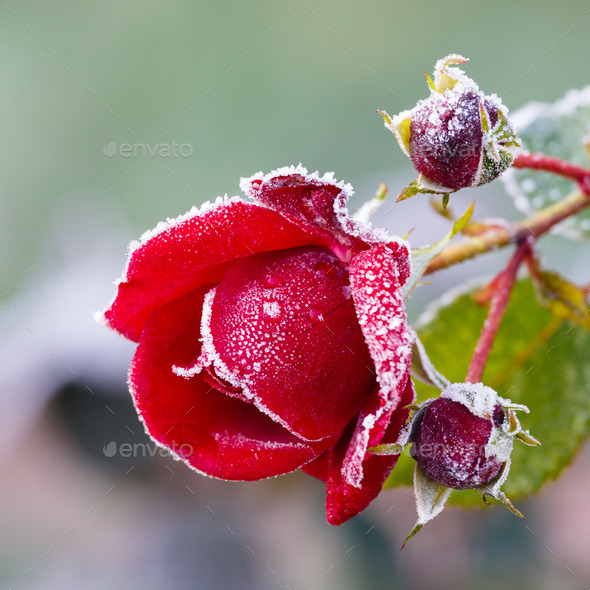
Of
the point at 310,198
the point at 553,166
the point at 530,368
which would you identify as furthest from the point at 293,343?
the point at 530,368

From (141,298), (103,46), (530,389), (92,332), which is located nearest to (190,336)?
(141,298)

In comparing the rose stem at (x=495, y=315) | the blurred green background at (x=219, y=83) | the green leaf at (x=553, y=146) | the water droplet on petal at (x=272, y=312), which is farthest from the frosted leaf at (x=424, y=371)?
the blurred green background at (x=219, y=83)

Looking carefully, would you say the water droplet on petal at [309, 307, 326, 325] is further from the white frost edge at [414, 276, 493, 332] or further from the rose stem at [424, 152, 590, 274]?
the white frost edge at [414, 276, 493, 332]

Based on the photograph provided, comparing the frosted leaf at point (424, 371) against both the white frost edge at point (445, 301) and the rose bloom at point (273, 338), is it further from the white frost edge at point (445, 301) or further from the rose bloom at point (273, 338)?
the white frost edge at point (445, 301)

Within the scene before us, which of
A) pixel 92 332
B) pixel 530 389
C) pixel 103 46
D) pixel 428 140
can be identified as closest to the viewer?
pixel 428 140

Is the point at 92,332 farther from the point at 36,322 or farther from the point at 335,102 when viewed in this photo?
the point at 335,102

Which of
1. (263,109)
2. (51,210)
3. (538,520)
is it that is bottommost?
(538,520)

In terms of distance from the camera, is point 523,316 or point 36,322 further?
point 36,322

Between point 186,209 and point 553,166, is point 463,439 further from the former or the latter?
point 186,209
